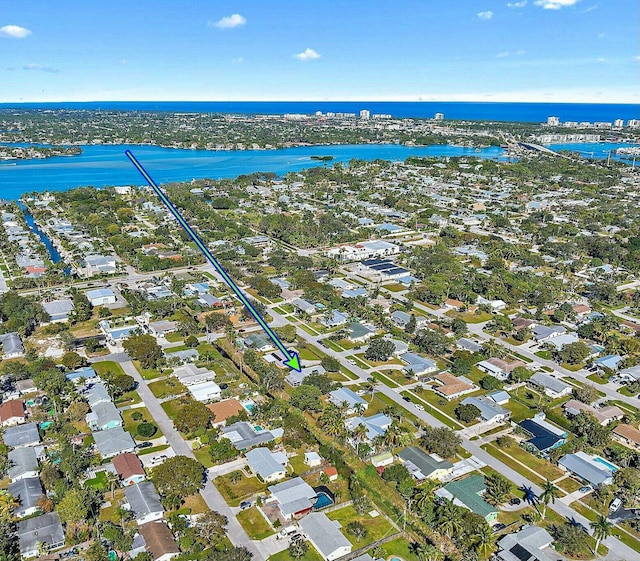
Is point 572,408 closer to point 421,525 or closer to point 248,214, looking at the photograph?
point 421,525

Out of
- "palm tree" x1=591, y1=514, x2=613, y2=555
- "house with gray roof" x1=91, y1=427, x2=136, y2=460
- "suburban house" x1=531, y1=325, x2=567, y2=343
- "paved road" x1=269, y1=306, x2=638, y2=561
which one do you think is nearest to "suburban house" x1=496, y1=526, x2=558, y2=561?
"palm tree" x1=591, y1=514, x2=613, y2=555

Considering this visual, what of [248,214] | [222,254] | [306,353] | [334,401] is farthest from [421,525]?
[248,214]

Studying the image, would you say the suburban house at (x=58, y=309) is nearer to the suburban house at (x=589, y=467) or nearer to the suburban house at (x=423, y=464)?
the suburban house at (x=423, y=464)

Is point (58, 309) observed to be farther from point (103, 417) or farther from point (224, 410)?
point (224, 410)

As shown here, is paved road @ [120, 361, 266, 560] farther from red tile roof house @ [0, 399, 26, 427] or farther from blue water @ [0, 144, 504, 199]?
blue water @ [0, 144, 504, 199]

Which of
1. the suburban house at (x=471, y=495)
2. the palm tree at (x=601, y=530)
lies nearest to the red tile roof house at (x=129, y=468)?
the suburban house at (x=471, y=495)
